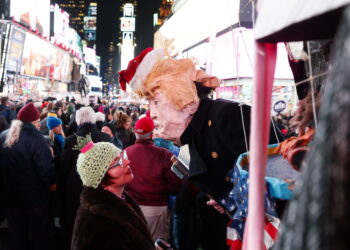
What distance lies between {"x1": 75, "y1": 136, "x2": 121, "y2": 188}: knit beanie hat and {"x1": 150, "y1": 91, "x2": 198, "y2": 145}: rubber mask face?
860mm

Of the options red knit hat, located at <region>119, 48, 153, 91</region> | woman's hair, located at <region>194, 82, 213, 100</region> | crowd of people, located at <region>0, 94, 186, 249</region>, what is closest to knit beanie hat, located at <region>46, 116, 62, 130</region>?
crowd of people, located at <region>0, 94, 186, 249</region>

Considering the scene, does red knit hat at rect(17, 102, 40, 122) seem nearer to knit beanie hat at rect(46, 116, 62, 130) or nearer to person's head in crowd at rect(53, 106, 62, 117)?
knit beanie hat at rect(46, 116, 62, 130)

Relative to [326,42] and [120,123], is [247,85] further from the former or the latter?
[120,123]

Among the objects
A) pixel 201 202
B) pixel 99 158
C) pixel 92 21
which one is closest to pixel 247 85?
pixel 201 202

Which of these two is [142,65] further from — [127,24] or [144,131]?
[127,24]

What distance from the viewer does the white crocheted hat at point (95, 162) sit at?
282 cm

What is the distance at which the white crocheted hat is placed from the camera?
2824 mm

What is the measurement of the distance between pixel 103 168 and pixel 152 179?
1.43m

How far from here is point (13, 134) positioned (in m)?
4.53

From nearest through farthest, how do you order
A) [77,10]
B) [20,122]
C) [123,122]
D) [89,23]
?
[20,122] < [123,122] < [89,23] < [77,10]

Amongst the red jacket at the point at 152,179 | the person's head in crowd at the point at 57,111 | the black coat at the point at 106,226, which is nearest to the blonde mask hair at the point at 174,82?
the black coat at the point at 106,226

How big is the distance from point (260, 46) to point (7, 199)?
4.73 m

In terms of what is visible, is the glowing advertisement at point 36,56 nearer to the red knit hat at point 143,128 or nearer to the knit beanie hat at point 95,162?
the red knit hat at point 143,128

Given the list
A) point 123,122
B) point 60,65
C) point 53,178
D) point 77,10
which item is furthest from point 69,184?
point 77,10
